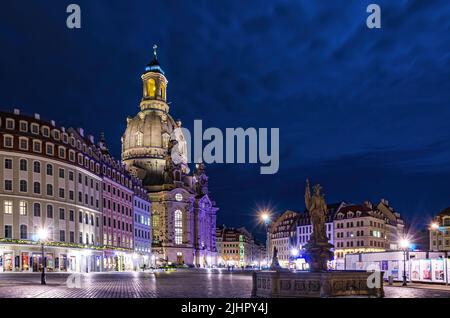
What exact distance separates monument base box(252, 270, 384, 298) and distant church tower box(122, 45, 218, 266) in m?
124

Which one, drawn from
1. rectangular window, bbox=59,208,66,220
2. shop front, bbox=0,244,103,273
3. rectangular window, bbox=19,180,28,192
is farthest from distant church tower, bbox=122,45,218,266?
rectangular window, bbox=19,180,28,192

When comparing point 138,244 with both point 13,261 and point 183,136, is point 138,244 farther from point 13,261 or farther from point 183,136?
point 183,136

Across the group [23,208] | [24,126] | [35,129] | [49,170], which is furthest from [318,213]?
[35,129]

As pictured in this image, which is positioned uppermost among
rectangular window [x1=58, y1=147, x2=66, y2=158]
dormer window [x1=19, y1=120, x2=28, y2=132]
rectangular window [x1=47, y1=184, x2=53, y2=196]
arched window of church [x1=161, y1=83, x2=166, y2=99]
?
arched window of church [x1=161, y1=83, x2=166, y2=99]

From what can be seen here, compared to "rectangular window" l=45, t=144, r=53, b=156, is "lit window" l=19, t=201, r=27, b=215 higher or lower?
lower

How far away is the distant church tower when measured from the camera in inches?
6240

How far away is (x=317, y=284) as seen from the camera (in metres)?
27.6

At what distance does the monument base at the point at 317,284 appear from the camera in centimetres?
2745

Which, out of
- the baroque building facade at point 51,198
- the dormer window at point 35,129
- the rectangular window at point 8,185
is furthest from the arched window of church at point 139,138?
the rectangular window at point 8,185

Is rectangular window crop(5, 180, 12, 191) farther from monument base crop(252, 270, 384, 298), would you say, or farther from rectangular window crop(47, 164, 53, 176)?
monument base crop(252, 270, 384, 298)

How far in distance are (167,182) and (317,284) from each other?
136 m

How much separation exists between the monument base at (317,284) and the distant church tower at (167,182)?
406ft

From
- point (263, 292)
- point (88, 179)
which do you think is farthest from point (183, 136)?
point (263, 292)
